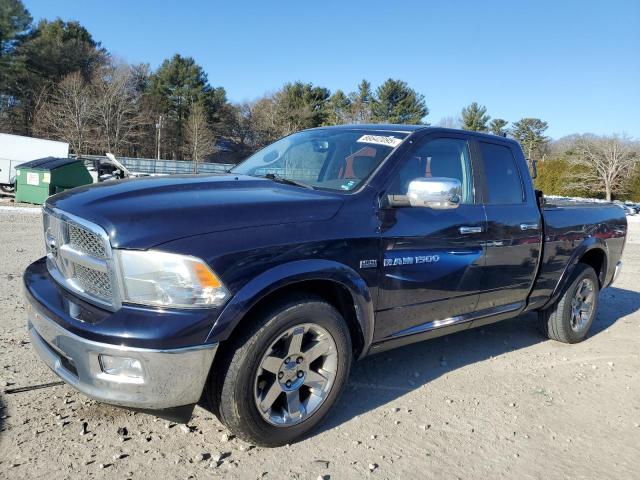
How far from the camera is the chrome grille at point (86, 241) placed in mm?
2404

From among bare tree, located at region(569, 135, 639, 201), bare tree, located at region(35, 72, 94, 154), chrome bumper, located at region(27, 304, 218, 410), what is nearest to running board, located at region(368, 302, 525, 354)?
chrome bumper, located at region(27, 304, 218, 410)

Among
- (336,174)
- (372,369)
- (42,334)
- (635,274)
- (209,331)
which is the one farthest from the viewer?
(635,274)

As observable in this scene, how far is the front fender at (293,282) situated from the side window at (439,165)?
0.70 m

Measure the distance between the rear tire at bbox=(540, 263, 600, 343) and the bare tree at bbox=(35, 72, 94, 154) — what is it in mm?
45805

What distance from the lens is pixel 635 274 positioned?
962 centimetres

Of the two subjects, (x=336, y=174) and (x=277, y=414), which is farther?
(x=336, y=174)

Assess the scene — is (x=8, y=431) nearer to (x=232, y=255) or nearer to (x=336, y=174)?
(x=232, y=255)

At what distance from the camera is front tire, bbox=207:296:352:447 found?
253 cm

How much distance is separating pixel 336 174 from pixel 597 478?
7.78ft

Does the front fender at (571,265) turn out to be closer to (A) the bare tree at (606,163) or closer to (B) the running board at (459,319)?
(B) the running board at (459,319)

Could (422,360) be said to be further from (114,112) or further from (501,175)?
(114,112)

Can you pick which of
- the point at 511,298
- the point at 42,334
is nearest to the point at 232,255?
the point at 42,334

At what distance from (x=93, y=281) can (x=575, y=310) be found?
4.62 meters

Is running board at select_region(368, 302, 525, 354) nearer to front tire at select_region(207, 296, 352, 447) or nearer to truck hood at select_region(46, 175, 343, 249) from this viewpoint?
front tire at select_region(207, 296, 352, 447)
